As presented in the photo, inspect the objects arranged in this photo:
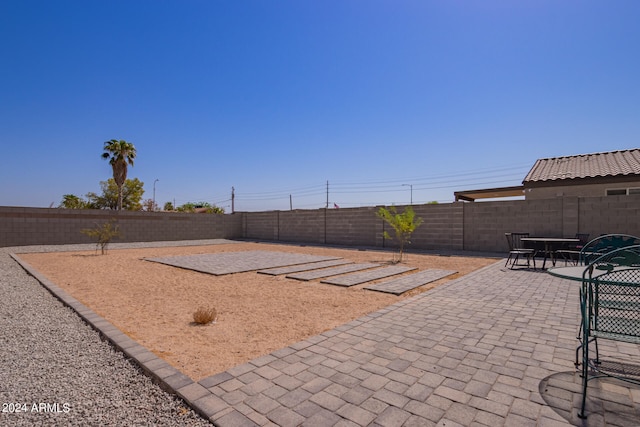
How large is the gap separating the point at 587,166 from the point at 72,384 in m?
19.0

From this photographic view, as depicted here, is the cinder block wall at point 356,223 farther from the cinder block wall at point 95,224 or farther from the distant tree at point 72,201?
the distant tree at point 72,201

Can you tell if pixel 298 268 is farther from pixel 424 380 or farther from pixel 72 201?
pixel 72 201

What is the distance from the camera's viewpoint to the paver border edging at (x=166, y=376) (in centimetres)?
205

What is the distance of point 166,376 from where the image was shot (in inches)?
98.1

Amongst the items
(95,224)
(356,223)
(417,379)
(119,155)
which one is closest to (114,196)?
(119,155)

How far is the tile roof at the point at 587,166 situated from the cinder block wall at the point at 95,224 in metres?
19.6

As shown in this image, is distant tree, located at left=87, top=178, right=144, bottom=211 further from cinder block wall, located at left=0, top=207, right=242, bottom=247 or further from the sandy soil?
the sandy soil

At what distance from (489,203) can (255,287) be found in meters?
10.8

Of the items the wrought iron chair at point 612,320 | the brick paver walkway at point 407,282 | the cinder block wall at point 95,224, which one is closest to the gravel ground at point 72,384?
the wrought iron chair at point 612,320

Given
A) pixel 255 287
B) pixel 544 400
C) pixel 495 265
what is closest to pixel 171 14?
pixel 255 287

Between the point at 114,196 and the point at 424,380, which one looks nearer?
the point at 424,380

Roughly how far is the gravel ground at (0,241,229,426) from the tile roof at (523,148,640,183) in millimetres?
16057

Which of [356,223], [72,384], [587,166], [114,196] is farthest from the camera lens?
[114,196]

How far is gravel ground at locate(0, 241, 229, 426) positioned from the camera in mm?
2010
